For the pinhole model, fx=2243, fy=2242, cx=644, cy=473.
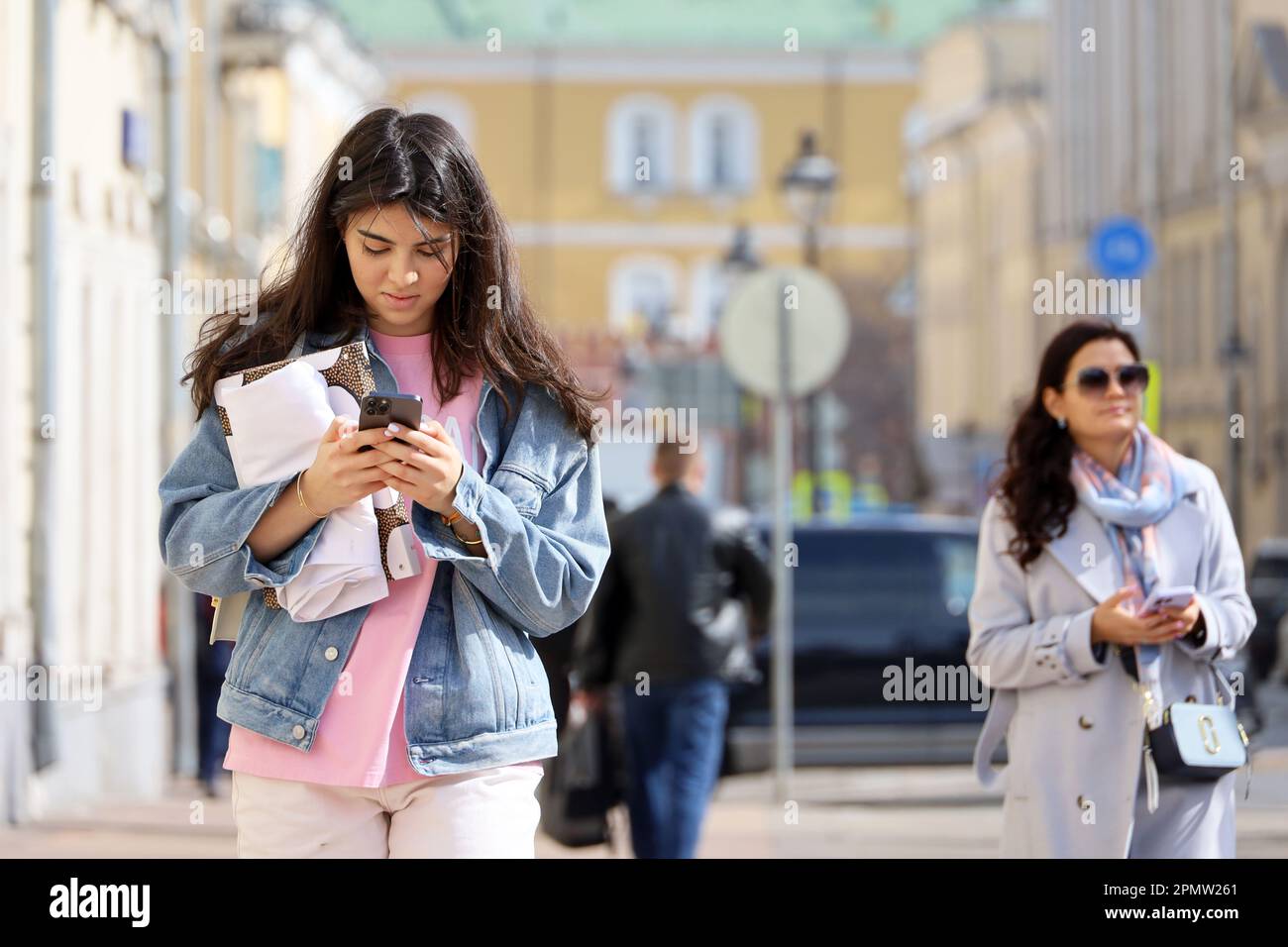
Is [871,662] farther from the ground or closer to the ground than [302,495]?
closer to the ground

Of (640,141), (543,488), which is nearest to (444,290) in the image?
(543,488)

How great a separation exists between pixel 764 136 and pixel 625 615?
4666 cm

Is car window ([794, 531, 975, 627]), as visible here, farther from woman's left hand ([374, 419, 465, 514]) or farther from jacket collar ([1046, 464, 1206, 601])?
woman's left hand ([374, 419, 465, 514])

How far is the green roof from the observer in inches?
2114

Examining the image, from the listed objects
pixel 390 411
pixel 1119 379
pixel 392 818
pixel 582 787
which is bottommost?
pixel 582 787

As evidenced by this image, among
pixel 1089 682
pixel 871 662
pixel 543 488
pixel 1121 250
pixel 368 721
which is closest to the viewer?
pixel 368 721

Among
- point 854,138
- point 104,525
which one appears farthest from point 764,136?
point 104,525

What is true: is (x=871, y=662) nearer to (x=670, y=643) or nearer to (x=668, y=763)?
(x=670, y=643)

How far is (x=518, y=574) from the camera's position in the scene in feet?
11.3

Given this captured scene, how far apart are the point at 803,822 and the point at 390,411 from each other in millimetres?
9051

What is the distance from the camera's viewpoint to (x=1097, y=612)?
4.81 metres

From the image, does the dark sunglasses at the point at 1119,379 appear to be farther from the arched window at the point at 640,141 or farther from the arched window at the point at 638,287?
the arched window at the point at 640,141

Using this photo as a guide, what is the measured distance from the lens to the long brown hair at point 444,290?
3.55 m

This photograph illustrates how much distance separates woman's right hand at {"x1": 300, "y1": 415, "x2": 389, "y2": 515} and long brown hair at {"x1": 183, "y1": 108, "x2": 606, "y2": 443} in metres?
0.28
